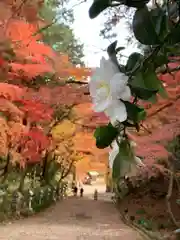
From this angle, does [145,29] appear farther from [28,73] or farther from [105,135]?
[28,73]

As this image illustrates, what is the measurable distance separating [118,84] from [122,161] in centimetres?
10

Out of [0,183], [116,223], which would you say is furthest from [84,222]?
[0,183]

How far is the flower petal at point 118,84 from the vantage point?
452 millimetres

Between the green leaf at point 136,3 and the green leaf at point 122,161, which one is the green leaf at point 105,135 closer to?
the green leaf at point 122,161

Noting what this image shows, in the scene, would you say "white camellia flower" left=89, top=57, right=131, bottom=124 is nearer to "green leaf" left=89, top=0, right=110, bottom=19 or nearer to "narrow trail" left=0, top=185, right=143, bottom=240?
"green leaf" left=89, top=0, right=110, bottom=19

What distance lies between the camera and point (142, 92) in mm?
459

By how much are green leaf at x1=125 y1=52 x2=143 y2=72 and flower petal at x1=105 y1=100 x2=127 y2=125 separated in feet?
0.19

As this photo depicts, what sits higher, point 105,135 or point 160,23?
point 160,23

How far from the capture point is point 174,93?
129 inches

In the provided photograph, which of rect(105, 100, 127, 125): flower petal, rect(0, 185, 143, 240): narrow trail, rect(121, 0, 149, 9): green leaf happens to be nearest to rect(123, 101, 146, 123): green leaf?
rect(105, 100, 127, 125): flower petal

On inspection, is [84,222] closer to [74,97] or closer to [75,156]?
[74,97]

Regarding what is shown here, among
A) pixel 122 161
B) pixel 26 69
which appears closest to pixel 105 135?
pixel 122 161

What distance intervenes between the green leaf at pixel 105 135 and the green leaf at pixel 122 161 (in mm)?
18

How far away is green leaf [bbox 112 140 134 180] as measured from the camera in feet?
1.62
